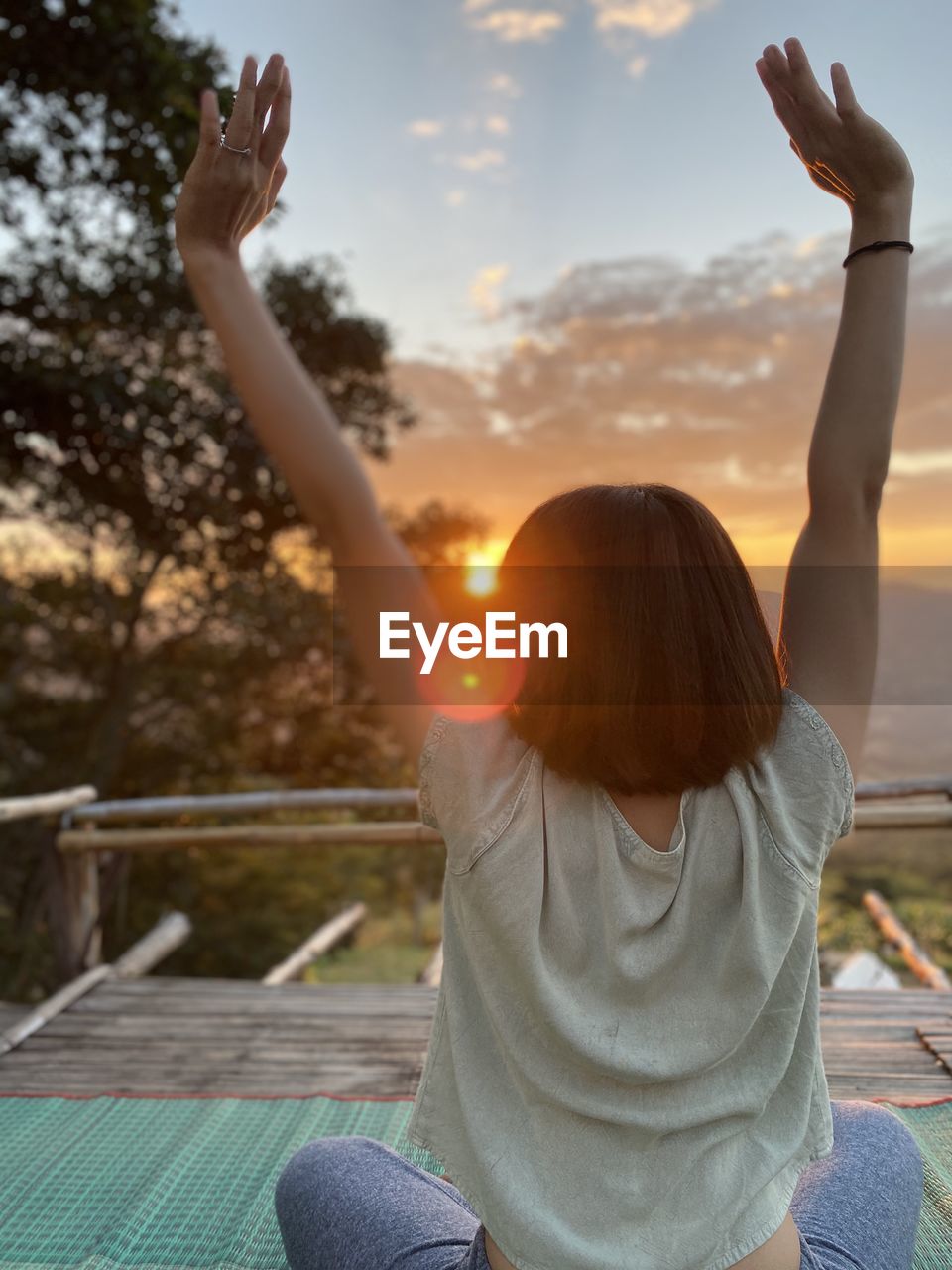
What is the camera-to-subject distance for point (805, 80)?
3.21 feet

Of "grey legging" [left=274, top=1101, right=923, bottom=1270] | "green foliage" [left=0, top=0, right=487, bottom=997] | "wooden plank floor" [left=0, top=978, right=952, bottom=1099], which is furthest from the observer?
"green foliage" [left=0, top=0, right=487, bottom=997]

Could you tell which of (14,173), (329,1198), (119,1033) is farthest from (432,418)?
(329,1198)

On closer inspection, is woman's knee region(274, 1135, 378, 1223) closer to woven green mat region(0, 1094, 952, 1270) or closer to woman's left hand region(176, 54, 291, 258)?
woven green mat region(0, 1094, 952, 1270)

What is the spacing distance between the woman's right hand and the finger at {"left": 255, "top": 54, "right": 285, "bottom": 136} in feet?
1.59

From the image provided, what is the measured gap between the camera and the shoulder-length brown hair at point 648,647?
2.80 ft

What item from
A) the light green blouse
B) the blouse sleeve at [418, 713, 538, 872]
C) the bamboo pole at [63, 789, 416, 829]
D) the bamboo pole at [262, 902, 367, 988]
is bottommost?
the bamboo pole at [262, 902, 367, 988]

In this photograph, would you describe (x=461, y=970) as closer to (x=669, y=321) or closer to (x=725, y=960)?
(x=725, y=960)

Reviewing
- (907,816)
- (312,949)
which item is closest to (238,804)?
(312,949)

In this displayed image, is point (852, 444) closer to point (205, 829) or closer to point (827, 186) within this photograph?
point (827, 186)

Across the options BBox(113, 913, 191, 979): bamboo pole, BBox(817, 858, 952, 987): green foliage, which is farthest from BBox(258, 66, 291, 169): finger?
Result: BBox(817, 858, 952, 987): green foliage

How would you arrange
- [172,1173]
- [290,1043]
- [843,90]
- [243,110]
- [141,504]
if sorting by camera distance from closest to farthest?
[243,110] → [843,90] → [172,1173] → [290,1043] → [141,504]

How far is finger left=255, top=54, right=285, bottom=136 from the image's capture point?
86 centimetres

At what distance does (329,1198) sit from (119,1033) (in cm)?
169

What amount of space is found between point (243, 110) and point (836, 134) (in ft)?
1.83
